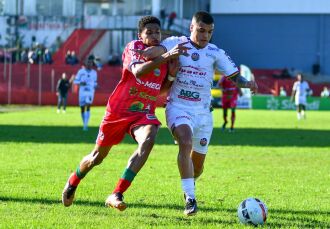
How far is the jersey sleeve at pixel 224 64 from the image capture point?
10.6 m

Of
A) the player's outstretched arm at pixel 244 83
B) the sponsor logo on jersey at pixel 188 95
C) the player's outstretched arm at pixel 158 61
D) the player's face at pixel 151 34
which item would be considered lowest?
the sponsor logo on jersey at pixel 188 95

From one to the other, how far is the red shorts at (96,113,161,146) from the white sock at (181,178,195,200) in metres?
0.75

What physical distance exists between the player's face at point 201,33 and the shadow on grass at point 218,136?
12893 mm

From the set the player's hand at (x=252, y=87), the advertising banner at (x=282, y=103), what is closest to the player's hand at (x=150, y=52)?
the player's hand at (x=252, y=87)

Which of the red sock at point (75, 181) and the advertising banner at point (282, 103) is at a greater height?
the red sock at point (75, 181)

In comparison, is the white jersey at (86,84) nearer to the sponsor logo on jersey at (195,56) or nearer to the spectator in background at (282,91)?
the sponsor logo on jersey at (195,56)

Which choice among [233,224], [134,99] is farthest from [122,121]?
[233,224]

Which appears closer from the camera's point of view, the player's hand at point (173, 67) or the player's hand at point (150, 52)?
the player's hand at point (150, 52)

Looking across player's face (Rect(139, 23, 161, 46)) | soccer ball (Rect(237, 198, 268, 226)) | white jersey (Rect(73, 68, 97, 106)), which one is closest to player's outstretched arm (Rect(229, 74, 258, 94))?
player's face (Rect(139, 23, 161, 46))

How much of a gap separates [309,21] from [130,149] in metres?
56.1

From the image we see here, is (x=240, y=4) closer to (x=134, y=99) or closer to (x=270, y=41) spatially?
(x=270, y=41)

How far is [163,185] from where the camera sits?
13.2 m

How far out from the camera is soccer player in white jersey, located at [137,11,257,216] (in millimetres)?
10183

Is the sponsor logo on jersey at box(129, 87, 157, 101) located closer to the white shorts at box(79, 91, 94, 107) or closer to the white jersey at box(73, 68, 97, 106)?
the white jersey at box(73, 68, 97, 106)
